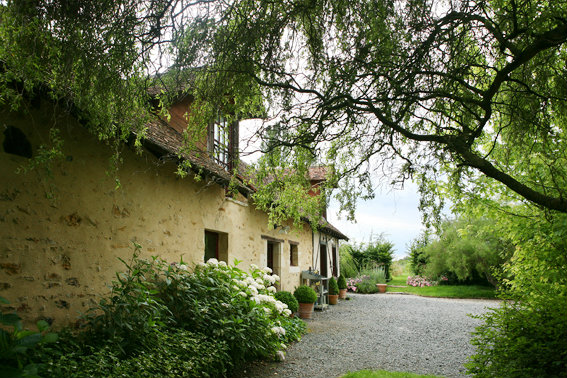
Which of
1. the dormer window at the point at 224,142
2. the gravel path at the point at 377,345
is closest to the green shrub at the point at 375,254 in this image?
the gravel path at the point at 377,345

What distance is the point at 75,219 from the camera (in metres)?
4.05

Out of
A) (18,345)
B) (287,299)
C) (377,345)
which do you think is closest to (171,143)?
(18,345)

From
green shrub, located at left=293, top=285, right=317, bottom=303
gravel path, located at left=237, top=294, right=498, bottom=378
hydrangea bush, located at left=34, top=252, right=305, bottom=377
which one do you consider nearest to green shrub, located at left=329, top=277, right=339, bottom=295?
gravel path, located at left=237, top=294, right=498, bottom=378

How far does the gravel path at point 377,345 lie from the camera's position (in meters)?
5.11

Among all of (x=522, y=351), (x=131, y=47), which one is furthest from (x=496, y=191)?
(x=131, y=47)

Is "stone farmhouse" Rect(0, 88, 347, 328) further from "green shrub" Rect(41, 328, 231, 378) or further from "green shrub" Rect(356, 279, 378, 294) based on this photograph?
"green shrub" Rect(356, 279, 378, 294)

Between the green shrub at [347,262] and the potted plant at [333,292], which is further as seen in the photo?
the green shrub at [347,262]

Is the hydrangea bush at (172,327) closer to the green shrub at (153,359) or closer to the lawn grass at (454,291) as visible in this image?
the green shrub at (153,359)

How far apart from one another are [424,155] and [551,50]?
5.05 feet

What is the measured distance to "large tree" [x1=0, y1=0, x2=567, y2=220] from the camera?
9.20ft

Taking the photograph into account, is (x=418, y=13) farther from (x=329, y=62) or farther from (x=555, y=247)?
(x=555, y=247)

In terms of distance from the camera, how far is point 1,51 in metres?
2.66

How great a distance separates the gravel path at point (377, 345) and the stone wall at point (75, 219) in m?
2.16

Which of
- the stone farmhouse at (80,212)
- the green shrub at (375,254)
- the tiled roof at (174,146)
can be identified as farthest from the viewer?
the green shrub at (375,254)
